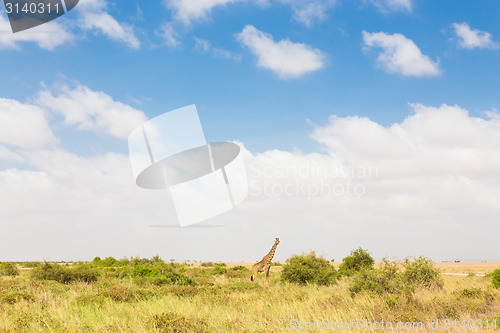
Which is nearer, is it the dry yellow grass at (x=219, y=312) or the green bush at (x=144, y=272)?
the dry yellow grass at (x=219, y=312)

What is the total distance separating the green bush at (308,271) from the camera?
92.9 ft

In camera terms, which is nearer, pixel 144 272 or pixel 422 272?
pixel 422 272

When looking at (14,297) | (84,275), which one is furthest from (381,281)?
(84,275)

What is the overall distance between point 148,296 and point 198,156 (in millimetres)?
7578

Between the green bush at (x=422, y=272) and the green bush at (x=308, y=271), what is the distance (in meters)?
6.64

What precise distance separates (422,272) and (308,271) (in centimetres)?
836

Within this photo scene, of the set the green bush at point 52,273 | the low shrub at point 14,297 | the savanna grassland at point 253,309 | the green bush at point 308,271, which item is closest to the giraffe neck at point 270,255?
the savanna grassland at point 253,309

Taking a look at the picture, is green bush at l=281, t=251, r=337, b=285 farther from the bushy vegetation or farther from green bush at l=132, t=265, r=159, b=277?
green bush at l=132, t=265, r=159, b=277

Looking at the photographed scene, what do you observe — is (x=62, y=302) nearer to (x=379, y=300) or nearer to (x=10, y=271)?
(x=379, y=300)

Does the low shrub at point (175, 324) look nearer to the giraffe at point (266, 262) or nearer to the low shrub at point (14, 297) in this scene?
the low shrub at point (14, 297)

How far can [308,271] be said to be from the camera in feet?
93.7

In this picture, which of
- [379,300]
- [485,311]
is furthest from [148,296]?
[485,311]

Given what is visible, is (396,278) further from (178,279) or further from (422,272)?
(178,279)

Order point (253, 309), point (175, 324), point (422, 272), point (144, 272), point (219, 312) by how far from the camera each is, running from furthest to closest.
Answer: point (144, 272) < point (422, 272) < point (253, 309) < point (219, 312) < point (175, 324)
